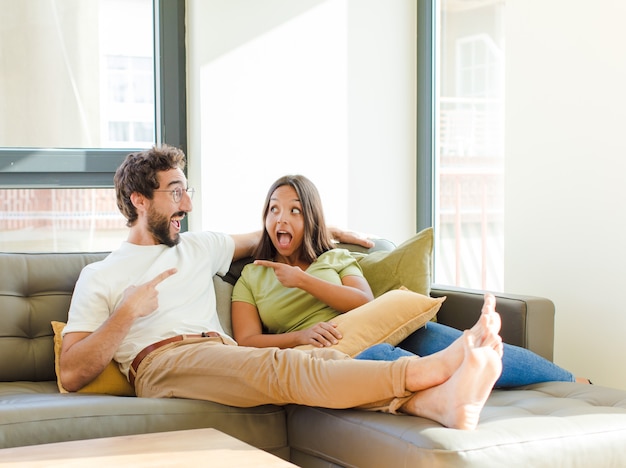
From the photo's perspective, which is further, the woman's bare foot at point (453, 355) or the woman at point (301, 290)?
the woman at point (301, 290)

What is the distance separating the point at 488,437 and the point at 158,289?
1.26 m

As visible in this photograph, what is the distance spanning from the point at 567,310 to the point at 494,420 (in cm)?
129

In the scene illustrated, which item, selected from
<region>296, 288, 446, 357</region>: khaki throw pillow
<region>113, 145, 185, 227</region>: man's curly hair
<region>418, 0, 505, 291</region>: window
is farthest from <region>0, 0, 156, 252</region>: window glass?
<region>296, 288, 446, 357</region>: khaki throw pillow

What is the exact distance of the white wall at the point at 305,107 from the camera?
390 centimetres

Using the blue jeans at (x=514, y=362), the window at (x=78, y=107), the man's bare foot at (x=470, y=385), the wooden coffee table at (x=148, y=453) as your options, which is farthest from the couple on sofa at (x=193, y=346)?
the window at (x=78, y=107)

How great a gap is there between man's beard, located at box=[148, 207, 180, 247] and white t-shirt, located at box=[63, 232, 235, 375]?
29 millimetres

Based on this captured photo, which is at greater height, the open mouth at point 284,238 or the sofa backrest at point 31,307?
the open mouth at point 284,238

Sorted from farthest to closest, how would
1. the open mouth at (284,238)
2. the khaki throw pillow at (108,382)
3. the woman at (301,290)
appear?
the open mouth at (284,238)
the woman at (301,290)
the khaki throw pillow at (108,382)

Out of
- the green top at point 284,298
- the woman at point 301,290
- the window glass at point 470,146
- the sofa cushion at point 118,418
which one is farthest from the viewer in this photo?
the window glass at point 470,146

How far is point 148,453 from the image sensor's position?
72.5 inches

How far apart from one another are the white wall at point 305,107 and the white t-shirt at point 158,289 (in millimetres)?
973

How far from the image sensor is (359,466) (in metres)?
2.07

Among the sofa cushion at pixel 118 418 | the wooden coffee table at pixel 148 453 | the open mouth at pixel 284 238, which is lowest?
the sofa cushion at pixel 118 418

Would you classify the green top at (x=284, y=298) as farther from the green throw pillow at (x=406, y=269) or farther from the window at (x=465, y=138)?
the window at (x=465, y=138)
